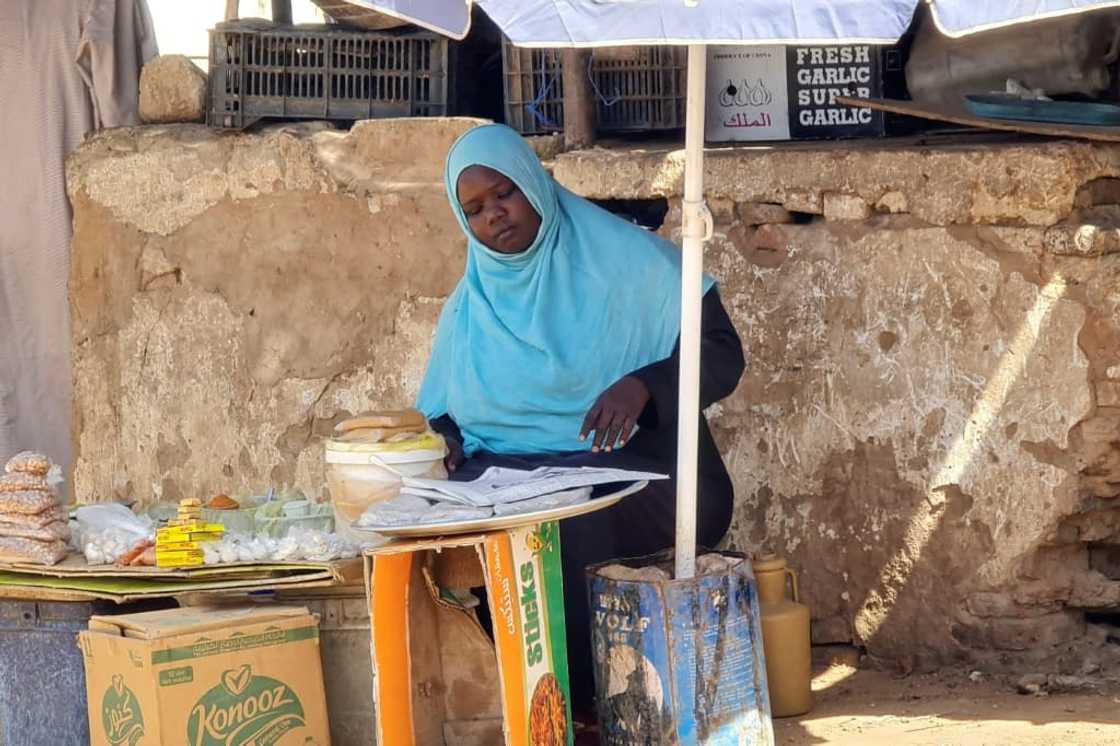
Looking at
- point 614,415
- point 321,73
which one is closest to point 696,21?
point 614,415

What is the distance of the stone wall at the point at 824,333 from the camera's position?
160 inches

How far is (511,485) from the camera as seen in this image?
3.35 metres

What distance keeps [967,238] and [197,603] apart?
2050 mm

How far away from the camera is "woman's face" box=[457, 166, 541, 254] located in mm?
3842

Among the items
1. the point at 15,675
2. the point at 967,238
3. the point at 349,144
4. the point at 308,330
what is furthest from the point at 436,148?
the point at 15,675

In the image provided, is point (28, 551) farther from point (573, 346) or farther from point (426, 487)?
point (573, 346)

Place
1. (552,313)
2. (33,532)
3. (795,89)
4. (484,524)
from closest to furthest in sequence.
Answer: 1. (484,524)
2. (33,532)
3. (552,313)
4. (795,89)

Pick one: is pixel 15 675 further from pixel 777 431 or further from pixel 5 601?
pixel 777 431

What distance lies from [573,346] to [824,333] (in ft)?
2.58

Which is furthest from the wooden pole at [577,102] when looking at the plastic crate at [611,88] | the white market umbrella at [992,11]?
the white market umbrella at [992,11]

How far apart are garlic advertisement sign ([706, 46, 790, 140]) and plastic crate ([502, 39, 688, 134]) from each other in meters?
0.11

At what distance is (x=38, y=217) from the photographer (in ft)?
18.1

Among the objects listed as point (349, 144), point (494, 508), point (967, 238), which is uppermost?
point (349, 144)

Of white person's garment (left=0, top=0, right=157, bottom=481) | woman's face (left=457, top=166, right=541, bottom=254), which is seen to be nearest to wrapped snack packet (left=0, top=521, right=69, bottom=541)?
woman's face (left=457, top=166, right=541, bottom=254)
